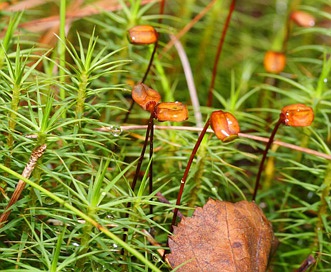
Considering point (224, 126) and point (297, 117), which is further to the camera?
point (297, 117)

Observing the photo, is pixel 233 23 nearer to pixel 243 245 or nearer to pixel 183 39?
pixel 183 39

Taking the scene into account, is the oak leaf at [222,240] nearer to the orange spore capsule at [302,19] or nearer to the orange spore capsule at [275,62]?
the orange spore capsule at [275,62]

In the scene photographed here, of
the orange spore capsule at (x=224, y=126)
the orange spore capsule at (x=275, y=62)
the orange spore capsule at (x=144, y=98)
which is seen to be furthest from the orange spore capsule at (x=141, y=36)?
the orange spore capsule at (x=275, y=62)

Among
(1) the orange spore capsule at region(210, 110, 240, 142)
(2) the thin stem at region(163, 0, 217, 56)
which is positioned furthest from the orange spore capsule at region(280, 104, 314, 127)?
(2) the thin stem at region(163, 0, 217, 56)

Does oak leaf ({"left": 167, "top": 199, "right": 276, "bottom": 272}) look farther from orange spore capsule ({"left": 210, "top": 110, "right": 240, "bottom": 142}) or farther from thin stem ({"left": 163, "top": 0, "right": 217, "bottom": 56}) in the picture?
thin stem ({"left": 163, "top": 0, "right": 217, "bottom": 56})

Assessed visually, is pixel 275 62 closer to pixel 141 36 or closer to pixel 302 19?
pixel 302 19

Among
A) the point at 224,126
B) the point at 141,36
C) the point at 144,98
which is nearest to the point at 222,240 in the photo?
the point at 224,126
